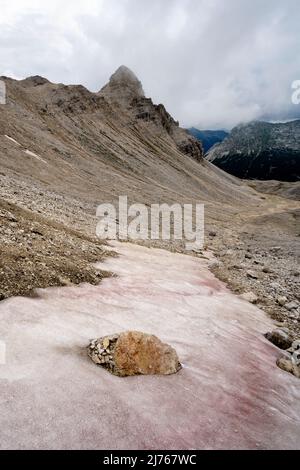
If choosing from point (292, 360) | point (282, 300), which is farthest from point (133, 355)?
point (282, 300)

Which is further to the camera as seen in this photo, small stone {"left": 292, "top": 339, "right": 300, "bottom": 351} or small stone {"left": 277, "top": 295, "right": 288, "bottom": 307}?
small stone {"left": 277, "top": 295, "right": 288, "bottom": 307}

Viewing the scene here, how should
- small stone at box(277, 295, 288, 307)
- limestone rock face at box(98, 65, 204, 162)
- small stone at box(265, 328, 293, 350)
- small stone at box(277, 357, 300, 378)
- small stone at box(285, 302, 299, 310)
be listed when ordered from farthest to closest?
limestone rock face at box(98, 65, 204, 162) < small stone at box(277, 295, 288, 307) < small stone at box(285, 302, 299, 310) < small stone at box(265, 328, 293, 350) < small stone at box(277, 357, 300, 378)

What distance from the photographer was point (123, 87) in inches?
5399

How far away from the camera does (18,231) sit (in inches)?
616

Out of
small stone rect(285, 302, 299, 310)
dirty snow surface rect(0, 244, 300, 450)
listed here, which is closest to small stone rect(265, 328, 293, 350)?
dirty snow surface rect(0, 244, 300, 450)

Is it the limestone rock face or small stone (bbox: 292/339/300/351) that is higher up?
the limestone rock face

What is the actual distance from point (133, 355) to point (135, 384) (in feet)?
2.56

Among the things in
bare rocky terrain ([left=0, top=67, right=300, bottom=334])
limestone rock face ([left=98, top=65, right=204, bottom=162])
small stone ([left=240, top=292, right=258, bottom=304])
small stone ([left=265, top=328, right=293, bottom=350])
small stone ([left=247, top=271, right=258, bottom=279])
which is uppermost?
limestone rock face ([left=98, top=65, right=204, bottom=162])

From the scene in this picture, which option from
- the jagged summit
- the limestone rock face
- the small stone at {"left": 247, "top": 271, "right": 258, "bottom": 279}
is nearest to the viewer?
the small stone at {"left": 247, "top": 271, "right": 258, "bottom": 279}

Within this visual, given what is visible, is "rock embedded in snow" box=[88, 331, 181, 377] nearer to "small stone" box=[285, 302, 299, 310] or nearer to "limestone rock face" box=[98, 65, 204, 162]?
"small stone" box=[285, 302, 299, 310]

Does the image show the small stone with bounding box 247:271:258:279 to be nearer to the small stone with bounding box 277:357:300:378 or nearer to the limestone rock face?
the small stone with bounding box 277:357:300:378

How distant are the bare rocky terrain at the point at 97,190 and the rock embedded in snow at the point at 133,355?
11.9ft

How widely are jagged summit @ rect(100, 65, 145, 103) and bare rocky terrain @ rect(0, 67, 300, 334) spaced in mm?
459

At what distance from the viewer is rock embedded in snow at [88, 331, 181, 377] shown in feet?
29.6
